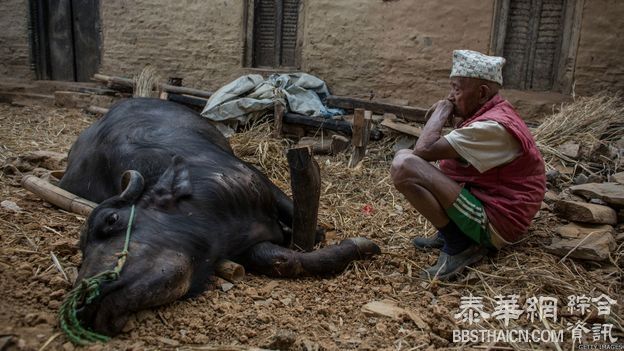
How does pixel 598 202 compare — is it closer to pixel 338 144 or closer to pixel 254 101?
pixel 338 144

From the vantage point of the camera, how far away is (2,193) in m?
4.51

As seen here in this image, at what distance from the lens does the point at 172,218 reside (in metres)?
3.06

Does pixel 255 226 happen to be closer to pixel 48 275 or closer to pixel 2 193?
pixel 48 275

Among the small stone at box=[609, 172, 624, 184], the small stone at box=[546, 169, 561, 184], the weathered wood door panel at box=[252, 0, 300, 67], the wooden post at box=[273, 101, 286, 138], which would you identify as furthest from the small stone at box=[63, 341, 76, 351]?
the weathered wood door panel at box=[252, 0, 300, 67]

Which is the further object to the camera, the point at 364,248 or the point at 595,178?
the point at 595,178

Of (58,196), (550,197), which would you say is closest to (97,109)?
(58,196)

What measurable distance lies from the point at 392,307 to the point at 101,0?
29.5 feet

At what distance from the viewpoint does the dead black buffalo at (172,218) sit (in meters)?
2.62

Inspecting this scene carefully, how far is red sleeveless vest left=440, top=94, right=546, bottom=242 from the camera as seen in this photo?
3223 millimetres

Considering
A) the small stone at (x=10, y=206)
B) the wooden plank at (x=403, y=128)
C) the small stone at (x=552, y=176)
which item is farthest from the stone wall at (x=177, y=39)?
the small stone at (x=552, y=176)

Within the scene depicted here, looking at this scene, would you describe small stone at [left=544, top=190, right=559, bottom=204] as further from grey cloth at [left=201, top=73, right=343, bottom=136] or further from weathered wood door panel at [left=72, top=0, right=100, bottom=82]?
weathered wood door panel at [left=72, top=0, right=100, bottom=82]

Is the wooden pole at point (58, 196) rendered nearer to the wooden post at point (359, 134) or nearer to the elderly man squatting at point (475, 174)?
the elderly man squatting at point (475, 174)

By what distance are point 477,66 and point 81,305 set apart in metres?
2.52

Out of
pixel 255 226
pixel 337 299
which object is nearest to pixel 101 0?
pixel 255 226
